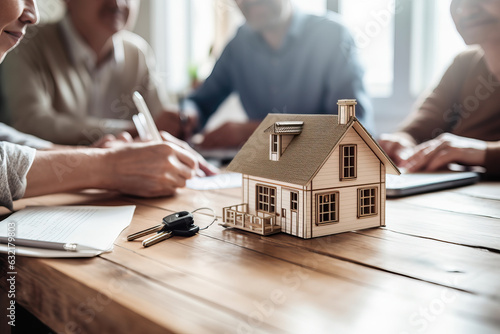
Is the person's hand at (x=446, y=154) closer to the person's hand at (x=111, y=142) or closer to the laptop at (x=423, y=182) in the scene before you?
the laptop at (x=423, y=182)

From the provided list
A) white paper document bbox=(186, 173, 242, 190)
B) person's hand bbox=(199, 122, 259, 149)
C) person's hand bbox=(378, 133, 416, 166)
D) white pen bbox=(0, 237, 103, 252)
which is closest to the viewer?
white pen bbox=(0, 237, 103, 252)

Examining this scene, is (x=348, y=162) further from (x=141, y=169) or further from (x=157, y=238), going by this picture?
(x=141, y=169)

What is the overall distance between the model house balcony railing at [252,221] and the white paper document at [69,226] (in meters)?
0.19

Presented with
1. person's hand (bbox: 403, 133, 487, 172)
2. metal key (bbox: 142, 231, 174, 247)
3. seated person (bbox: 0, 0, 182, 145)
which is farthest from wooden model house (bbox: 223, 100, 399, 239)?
seated person (bbox: 0, 0, 182, 145)

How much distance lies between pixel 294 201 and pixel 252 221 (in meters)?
0.09

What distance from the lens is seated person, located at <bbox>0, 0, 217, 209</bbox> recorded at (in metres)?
0.92

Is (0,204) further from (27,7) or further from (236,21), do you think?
(236,21)

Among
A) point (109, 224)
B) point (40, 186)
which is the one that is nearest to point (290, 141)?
point (109, 224)

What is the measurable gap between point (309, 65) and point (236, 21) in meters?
1.65

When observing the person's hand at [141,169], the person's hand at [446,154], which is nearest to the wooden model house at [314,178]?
the person's hand at [141,169]

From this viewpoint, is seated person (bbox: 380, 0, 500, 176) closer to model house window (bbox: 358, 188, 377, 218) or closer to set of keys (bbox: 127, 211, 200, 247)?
model house window (bbox: 358, 188, 377, 218)

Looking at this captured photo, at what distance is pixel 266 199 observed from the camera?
782 millimetres

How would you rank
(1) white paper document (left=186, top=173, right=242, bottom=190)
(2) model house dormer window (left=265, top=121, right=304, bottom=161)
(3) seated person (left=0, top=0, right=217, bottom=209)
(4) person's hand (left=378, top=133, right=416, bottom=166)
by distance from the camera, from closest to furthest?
1. (2) model house dormer window (left=265, top=121, right=304, bottom=161)
2. (3) seated person (left=0, top=0, right=217, bottom=209)
3. (1) white paper document (left=186, top=173, right=242, bottom=190)
4. (4) person's hand (left=378, top=133, right=416, bottom=166)

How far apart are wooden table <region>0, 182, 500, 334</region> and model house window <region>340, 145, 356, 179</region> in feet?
0.32
